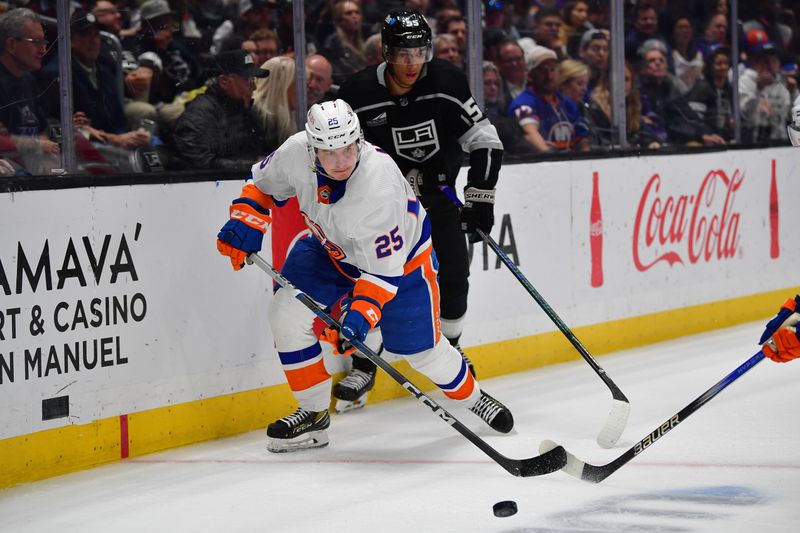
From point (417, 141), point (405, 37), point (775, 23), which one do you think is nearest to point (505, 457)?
point (417, 141)

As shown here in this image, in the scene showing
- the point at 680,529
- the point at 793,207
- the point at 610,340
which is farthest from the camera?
the point at 793,207

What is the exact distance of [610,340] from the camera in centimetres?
627

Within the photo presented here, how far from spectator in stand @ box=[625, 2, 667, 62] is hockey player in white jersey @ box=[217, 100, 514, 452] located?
2654mm

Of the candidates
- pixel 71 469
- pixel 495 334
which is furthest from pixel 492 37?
pixel 71 469

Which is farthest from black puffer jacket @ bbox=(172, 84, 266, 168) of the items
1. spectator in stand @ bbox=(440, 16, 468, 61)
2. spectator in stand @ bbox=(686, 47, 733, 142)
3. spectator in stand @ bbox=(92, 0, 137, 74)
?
spectator in stand @ bbox=(686, 47, 733, 142)

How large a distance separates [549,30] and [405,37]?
6.28 ft

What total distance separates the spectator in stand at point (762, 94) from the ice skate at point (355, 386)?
3253mm

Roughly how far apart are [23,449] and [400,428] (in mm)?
1378

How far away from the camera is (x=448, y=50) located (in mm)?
5711

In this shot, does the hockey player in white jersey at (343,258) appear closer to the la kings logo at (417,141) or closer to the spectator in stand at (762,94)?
the la kings logo at (417,141)

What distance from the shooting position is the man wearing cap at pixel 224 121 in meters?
4.67

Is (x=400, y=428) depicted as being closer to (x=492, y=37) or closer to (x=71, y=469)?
(x=71, y=469)

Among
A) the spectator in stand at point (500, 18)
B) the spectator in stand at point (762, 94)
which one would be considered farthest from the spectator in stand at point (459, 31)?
the spectator in stand at point (762, 94)

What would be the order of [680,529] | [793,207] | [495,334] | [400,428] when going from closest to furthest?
[680,529] < [400,428] < [495,334] < [793,207]
